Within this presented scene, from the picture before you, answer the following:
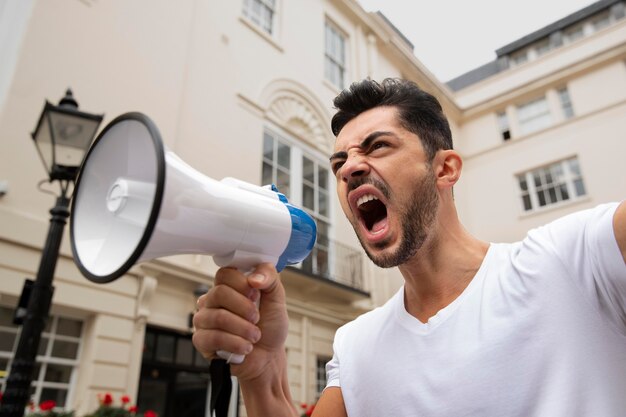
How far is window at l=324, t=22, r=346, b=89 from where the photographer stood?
1242 centimetres

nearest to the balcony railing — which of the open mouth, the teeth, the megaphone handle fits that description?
Answer: the open mouth

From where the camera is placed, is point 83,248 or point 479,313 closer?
point 83,248

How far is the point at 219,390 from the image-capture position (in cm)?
112

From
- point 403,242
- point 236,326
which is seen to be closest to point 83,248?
point 236,326

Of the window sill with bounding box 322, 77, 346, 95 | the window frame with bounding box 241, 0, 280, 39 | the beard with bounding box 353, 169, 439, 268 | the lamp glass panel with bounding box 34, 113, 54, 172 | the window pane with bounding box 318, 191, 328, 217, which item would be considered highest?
the window frame with bounding box 241, 0, 280, 39

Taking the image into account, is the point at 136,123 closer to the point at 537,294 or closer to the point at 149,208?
the point at 149,208

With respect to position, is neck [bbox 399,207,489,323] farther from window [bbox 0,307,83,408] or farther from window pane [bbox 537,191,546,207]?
window pane [bbox 537,191,546,207]

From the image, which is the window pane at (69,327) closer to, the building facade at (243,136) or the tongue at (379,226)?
the building facade at (243,136)

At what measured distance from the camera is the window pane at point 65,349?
596cm

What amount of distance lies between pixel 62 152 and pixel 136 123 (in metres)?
3.41

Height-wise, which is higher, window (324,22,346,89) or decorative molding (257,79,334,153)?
window (324,22,346,89)

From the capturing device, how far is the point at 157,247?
98 cm

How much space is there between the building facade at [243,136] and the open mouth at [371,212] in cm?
543

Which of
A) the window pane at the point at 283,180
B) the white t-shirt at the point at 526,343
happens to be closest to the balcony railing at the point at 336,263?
the window pane at the point at 283,180
